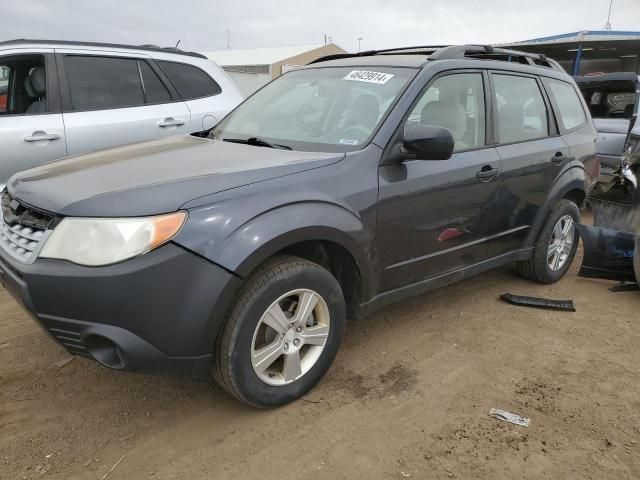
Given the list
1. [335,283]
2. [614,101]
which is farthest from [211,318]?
[614,101]

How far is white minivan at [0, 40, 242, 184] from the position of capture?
4344mm

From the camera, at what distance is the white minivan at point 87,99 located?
4.34 m

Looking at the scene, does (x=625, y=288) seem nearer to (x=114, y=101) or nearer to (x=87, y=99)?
(x=114, y=101)

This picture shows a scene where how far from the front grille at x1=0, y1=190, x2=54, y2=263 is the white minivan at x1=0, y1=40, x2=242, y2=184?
2.04 metres

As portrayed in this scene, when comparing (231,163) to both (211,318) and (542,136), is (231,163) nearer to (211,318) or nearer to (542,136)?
(211,318)

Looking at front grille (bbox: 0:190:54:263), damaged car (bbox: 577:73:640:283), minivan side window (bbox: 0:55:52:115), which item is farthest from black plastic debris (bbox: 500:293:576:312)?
minivan side window (bbox: 0:55:52:115)

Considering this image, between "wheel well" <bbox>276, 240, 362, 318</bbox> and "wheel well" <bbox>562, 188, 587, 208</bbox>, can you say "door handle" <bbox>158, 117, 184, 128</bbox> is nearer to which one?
"wheel well" <bbox>276, 240, 362, 318</bbox>

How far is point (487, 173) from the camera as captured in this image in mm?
3395

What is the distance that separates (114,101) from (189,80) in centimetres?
86

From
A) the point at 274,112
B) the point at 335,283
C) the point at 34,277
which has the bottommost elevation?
the point at 335,283

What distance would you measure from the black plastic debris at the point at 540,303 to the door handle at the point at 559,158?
1086mm

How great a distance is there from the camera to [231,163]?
257 cm

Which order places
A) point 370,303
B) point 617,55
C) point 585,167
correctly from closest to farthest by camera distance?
1. point 370,303
2. point 585,167
3. point 617,55

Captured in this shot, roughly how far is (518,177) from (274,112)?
5.79ft
